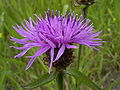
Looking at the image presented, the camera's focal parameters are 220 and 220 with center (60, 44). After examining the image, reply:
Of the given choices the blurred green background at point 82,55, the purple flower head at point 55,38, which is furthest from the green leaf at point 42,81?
the blurred green background at point 82,55

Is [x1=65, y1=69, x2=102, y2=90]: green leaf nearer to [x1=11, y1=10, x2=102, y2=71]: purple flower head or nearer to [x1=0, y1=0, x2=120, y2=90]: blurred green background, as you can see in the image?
[x1=11, y1=10, x2=102, y2=71]: purple flower head

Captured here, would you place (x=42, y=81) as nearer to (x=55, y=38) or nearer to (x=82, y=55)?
(x=55, y=38)

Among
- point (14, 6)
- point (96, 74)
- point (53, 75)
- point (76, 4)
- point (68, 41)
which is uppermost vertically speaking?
point (14, 6)

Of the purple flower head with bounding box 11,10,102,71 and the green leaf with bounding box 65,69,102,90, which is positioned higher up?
the purple flower head with bounding box 11,10,102,71

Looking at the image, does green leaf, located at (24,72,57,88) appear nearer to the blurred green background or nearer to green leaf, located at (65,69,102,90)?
green leaf, located at (65,69,102,90)

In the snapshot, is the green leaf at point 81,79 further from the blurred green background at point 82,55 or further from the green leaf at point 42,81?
the blurred green background at point 82,55

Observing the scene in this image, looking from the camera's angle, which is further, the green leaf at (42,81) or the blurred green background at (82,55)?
the blurred green background at (82,55)

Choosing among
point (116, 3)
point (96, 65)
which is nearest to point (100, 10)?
point (116, 3)

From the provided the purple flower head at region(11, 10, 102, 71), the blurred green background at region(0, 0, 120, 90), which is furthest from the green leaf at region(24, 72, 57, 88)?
the blurred green background at region(0, 0, 120, 90)

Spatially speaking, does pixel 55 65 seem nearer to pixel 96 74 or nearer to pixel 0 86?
pixel 0 86

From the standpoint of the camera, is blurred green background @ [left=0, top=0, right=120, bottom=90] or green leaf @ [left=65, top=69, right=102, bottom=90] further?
blurred green background @ [left=0, top=0, right=120, bottom=90]

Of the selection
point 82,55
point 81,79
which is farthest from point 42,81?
point 82,55
